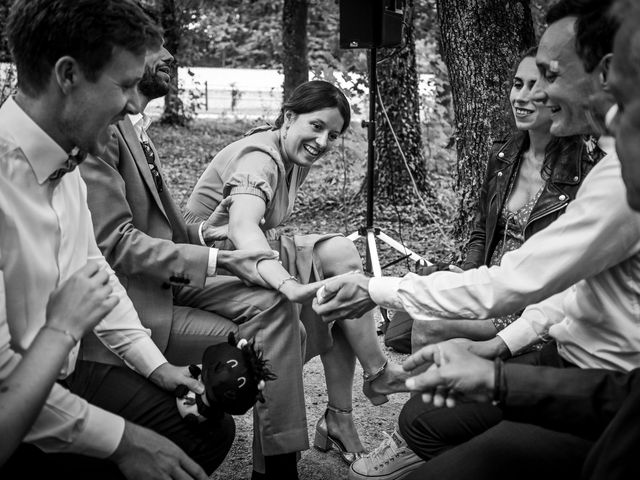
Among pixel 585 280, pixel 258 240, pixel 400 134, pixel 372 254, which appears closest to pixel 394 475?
pixel 258 240

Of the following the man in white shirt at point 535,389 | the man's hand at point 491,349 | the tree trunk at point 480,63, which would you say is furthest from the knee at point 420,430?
the tree trunk at point 480,63

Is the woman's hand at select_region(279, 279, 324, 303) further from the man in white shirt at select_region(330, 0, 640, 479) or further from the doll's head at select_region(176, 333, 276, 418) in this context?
the doll's head at select_region(176, 333, 276, 418)

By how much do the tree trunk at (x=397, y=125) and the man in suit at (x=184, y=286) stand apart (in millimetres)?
5388

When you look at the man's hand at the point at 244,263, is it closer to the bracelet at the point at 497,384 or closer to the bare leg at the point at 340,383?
the bare leg at the point at 340,383

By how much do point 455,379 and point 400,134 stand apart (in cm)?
678

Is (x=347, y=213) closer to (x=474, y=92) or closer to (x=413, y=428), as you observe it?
(x=474, y=92)

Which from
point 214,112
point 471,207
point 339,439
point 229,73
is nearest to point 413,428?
point 339,439

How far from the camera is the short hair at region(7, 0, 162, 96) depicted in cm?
200

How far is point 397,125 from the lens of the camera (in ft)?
27.7

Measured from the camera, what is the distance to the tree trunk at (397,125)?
27.2ft

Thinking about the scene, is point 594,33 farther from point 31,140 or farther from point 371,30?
point 371,30

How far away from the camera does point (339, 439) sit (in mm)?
3436

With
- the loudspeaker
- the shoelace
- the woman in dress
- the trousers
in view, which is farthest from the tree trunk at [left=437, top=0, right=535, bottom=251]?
the trousers

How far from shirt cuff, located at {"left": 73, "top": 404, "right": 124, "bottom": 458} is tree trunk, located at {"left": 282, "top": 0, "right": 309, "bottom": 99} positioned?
10603 mm
